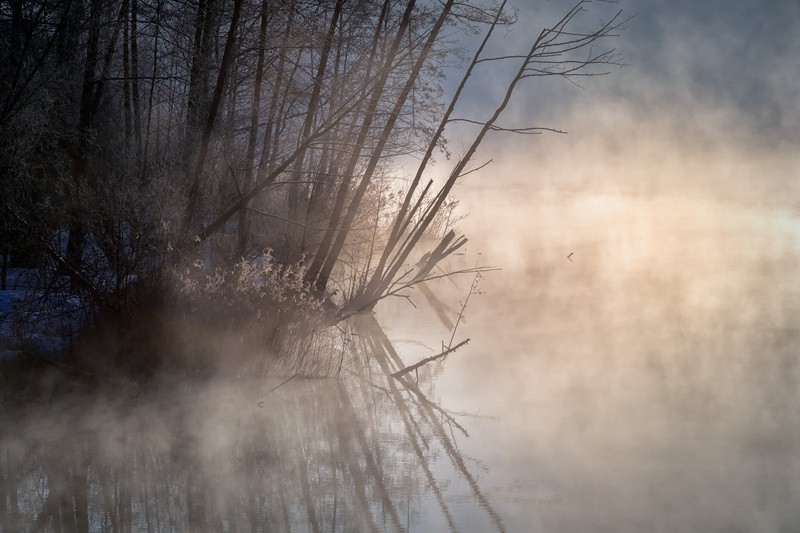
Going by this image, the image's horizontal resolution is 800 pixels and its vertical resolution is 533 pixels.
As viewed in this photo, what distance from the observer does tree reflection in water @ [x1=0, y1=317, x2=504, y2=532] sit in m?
4.32

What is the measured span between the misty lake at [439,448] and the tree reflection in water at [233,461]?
2 centimetres

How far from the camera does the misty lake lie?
4414 millimetres

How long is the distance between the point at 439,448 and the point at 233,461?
58.7 inches

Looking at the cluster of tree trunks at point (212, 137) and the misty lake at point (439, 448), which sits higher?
the cluster of tree trunks at point (212, 137)

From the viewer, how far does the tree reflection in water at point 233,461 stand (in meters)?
4.32

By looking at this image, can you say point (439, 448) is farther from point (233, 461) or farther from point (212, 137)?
point (212, 137)

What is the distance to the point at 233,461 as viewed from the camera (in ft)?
17.3

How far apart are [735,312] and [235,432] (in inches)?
494

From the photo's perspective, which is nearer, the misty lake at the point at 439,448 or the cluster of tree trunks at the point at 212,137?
the misty lake at the point at 439,448

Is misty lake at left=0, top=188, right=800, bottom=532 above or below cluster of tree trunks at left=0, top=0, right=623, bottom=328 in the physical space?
below

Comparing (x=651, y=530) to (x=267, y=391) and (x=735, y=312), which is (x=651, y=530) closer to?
(x=267, y=391)

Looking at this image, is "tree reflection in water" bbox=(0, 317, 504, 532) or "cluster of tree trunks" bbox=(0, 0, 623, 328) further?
"cluster of tree trunks" bbox=(0, 0, 623, 328)

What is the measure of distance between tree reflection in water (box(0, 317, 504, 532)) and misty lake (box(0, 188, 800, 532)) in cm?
2

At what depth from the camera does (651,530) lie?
167 inches
